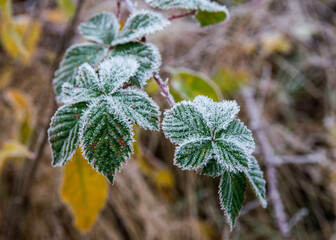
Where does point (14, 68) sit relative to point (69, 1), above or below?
below

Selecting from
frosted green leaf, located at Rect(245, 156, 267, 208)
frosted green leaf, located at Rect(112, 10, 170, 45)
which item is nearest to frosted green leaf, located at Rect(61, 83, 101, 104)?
frosted green leaf, located at Rect(112, 10, 170, 45)

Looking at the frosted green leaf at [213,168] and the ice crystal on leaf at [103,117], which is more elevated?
the ice crystal on leaf at [103,117]

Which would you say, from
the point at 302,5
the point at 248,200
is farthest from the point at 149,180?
the point at 302,5

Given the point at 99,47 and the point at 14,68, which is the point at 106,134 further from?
the point at 14,68

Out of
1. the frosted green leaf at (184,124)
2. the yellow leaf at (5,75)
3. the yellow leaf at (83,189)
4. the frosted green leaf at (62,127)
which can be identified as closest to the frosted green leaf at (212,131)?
the frosted green leaf at (184,124)

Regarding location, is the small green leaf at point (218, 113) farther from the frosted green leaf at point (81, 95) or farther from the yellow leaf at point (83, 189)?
the yellow leaf at point (83, 189)
